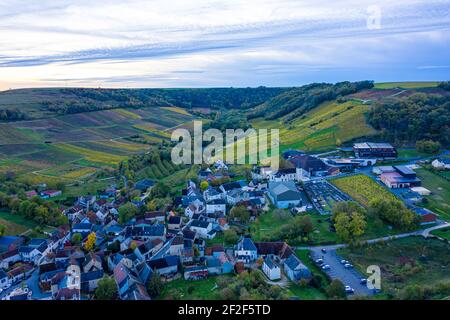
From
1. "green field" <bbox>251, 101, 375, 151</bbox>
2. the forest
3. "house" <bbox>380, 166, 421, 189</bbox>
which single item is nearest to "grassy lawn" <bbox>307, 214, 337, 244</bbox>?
"house" <bbox>380, 166, 421, 189</bbox>

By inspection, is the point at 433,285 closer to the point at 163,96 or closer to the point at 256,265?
the point at 256,265

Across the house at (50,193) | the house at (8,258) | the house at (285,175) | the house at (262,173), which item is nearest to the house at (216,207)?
the house at (285,175)

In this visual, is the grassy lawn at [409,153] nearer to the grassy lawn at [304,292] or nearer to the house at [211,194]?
the house at [211,194]

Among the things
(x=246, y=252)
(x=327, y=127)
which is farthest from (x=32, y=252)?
(x=327, y=127)

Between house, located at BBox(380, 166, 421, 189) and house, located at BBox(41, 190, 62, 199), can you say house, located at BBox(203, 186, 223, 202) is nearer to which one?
house, located at BBox(380, 166, 421, 189)

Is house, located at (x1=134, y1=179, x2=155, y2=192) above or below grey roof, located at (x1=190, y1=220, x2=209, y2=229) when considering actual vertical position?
above
